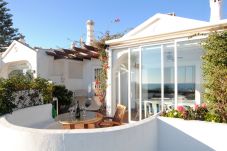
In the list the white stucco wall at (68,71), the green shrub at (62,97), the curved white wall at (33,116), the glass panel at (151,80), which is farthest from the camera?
the white stucco wall at (68,71)

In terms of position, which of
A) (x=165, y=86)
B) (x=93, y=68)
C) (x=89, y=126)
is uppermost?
(x=93, y=68)

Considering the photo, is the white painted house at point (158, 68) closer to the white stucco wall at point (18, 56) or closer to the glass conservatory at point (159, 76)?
the glass conservatory at point (159, 76)

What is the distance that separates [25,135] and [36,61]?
16.2m

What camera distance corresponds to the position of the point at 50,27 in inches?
1308

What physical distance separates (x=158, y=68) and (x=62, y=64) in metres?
13.5

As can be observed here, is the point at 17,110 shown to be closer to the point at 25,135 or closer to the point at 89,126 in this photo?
the point at 89,126

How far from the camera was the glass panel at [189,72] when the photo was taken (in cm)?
1130

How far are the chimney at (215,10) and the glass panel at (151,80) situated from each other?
17.7ft

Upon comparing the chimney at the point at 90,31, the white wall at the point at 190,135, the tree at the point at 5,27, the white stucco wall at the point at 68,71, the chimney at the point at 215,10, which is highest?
the tree at the point at 5,27

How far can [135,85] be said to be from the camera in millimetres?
12969

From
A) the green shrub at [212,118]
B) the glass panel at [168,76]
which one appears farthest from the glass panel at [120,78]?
the green shrub at [212,118]

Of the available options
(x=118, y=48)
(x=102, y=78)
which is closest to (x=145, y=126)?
(x=118, y=48)

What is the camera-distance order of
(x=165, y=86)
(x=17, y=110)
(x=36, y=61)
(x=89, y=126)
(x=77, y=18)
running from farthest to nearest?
1. (x=77, y=18)
2. (x=36, y=61)
3. (x=165, y=86)
4. (x=17, y=110)
5. (x=89, y=126)

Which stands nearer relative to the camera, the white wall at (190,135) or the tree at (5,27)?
the white wall at (190,135)
